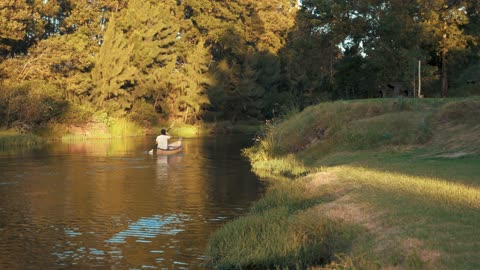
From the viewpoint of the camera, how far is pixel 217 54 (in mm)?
111062

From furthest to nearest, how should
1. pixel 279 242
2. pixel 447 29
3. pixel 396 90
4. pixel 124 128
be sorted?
pixel 124 128, pixel 396 90, pixel 447 29, pixel 279 242

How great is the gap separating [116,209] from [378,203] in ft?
31.7

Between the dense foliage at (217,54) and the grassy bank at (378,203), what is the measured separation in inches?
260

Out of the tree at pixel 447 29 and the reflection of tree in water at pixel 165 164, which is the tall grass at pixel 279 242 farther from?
the tree at pixel 447 29

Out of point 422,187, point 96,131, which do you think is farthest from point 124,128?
point 422,187

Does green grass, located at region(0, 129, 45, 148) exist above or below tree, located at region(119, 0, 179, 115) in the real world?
below

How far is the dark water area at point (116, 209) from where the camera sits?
15.5 m

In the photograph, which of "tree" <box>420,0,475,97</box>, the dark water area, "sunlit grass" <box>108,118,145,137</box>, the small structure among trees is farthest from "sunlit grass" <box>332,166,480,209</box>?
"sunlit grass" <box>108,118,145,137</box>

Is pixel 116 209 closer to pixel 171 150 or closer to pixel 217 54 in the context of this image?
pixel 171 150

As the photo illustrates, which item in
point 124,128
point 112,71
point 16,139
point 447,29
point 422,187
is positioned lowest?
point 16,139

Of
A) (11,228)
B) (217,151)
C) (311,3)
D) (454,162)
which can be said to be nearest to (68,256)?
(11,228)

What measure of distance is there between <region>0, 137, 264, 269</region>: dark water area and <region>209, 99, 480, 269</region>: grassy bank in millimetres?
1522

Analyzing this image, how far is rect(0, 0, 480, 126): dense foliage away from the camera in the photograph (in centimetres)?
5522

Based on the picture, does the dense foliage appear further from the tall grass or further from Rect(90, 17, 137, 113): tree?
the tall grass
